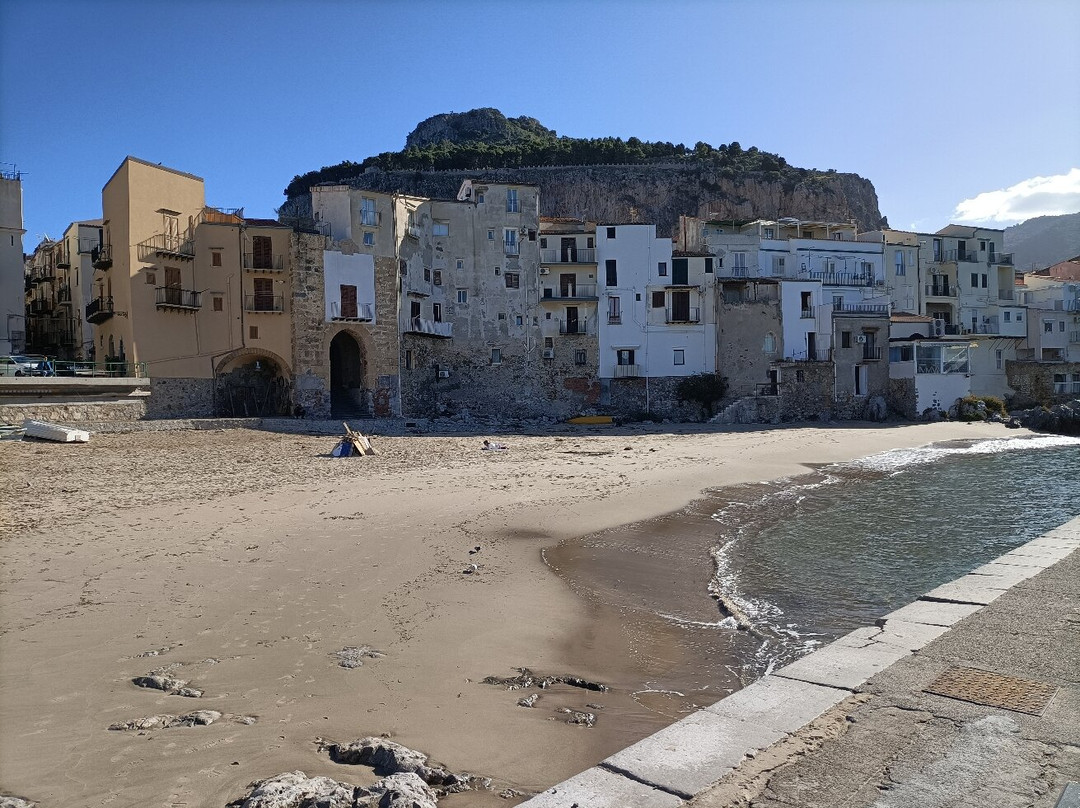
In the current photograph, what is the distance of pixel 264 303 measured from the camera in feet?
133

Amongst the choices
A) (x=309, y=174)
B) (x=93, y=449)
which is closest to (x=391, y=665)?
(x=93, y=449)

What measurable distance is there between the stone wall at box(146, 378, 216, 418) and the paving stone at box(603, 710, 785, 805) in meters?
36.1

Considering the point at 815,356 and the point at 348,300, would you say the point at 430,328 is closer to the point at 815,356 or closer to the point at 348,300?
the point at 348,300

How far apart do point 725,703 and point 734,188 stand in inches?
4016

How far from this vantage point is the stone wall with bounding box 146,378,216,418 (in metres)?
36.2

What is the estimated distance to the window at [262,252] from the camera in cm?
4028

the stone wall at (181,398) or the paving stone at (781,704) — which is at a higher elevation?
the stone wall at (181,398)

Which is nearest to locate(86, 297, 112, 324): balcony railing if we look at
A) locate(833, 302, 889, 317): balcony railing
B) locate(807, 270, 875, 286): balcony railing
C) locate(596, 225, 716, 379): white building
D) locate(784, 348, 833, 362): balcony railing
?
locate(596, 225, 716, 379): white building

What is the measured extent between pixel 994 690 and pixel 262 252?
4111cm

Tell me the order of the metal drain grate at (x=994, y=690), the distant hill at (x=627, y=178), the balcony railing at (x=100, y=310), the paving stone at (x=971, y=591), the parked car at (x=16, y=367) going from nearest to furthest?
1. the metal drain grate at (x=994, y=690)
2. the paving stone at (x=971, y=591)
3. the parked car at (x=16, y=367)
4. the balcony railing at (x=100, y=310)
5. the distant hill at (x=627, y=178)

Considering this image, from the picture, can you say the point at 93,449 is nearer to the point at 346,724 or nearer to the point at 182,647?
the point at 182,647

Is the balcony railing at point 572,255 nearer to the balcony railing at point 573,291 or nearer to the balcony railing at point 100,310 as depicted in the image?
the balcony railing at point 573,291

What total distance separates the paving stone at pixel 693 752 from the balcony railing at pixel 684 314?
48.0 m

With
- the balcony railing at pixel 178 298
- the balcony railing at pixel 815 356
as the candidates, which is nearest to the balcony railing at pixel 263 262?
the balcony railing at pixel 178 298
